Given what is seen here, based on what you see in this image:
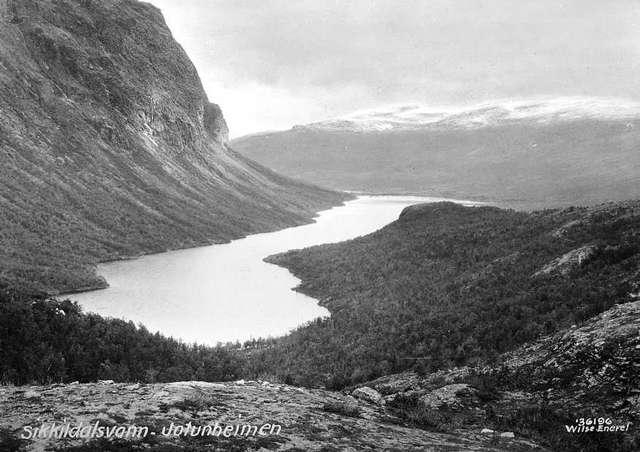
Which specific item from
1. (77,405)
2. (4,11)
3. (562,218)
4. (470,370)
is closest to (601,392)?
(470,370)

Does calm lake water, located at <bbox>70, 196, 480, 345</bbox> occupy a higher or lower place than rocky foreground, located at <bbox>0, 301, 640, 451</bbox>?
lower

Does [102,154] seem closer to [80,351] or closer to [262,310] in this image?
[262,310]

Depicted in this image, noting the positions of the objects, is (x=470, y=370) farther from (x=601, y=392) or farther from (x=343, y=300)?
(x=343, y=300)

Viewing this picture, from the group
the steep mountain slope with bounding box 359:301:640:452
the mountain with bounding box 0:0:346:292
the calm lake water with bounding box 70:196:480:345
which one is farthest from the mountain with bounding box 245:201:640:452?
the mountain with bounding box 0:0:346:292

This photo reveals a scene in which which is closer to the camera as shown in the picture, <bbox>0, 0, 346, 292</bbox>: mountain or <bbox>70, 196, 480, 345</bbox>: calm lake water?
<bbox>70, 196, 480, 345</bbox>: calm lake water

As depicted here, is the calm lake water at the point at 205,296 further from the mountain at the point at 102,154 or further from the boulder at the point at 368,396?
the boulder at the point at 368,396

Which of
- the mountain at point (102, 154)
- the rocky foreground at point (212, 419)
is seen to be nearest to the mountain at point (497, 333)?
the rocky foreground at point (212, 419)

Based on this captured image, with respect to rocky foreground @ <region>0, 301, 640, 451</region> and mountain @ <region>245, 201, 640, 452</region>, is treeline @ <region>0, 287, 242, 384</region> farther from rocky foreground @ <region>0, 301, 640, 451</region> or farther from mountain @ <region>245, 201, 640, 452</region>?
rocky foreground @ <region>0, 301, 640, 451</region>
